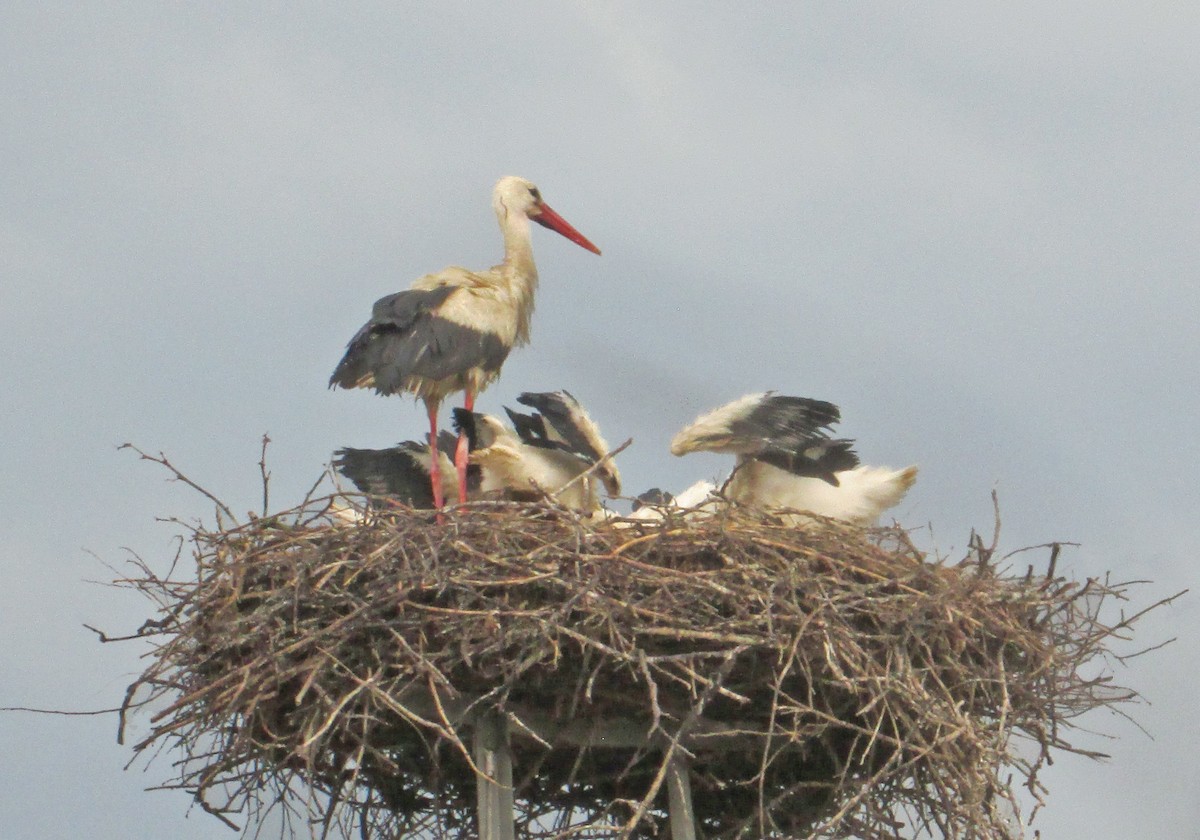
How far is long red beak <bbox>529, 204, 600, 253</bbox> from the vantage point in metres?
8.71

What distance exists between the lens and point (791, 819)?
6398mm

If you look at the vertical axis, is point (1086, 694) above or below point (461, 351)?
below

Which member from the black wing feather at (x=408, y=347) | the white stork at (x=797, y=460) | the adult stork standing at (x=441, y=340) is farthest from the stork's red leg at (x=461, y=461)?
the white stork at (x=797, y=460)

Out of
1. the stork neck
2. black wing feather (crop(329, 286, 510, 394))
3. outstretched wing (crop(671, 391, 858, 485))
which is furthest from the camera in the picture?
the stork neck

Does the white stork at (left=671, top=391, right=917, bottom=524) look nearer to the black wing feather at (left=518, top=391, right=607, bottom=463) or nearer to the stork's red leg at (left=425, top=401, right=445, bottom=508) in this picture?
the black wing feather at (left=518, top=391, right=607, bottom=463)

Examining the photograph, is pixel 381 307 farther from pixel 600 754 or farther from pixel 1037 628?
pixel 1037 628

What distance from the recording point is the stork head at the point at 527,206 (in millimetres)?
8484

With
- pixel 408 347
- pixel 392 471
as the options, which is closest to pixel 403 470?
pixel 392 471

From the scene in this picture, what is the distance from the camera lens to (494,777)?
5.71 metres

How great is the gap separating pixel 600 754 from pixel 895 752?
1288 millimetres

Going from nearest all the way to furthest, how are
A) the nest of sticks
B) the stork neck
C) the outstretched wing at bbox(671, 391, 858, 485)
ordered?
the nest of sticks, the outstretched wing at bbox(671, 391, 858, 485), the stork neck

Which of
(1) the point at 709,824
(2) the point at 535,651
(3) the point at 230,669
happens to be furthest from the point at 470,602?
(1) the point at 709,824

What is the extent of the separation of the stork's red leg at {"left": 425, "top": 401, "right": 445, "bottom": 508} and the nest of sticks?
1318 millimetres

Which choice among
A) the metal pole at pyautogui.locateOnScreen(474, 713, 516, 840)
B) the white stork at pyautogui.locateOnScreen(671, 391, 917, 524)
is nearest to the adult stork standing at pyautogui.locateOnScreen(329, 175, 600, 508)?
the white stork at pyautogui.locateOnScreen(671, 391, 917, 524)
